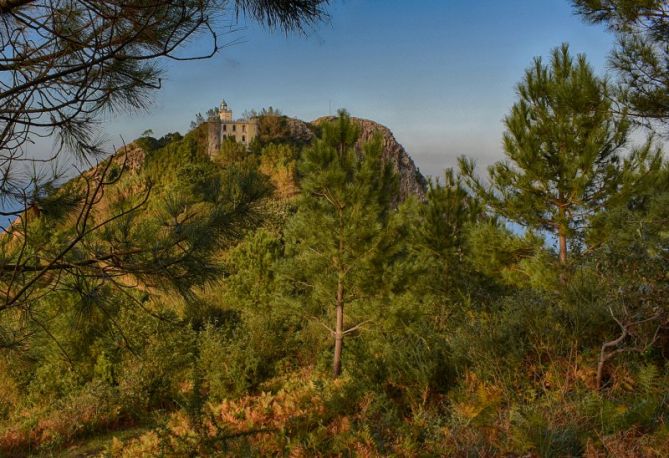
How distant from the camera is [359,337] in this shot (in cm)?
1002

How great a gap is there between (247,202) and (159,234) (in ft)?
2.27

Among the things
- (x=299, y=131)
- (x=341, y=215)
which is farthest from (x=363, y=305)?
(x=299, y=131)

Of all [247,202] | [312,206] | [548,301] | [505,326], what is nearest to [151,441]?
[247,202]

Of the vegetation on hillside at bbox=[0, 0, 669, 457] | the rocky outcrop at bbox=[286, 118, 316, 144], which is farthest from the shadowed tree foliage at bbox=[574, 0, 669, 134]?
the rocky outcrop at bbox=[286, 118, 316, 144]

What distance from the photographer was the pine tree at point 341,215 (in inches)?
352

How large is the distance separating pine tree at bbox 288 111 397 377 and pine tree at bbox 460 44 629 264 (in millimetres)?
2682

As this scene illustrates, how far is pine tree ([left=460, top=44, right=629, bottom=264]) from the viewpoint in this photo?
9.35 metres

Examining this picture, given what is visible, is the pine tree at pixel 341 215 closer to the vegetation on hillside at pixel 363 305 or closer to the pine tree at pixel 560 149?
the vegetation on hillside at pixel 363 305

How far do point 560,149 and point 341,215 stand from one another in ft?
14.6

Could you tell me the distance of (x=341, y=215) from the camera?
9039 millimetres

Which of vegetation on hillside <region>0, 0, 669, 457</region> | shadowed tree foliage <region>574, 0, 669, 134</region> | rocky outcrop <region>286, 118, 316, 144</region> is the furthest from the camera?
rocky outcrop <region>286, 118, 316, 144</region>

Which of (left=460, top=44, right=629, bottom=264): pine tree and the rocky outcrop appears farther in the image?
the rocky outcrop

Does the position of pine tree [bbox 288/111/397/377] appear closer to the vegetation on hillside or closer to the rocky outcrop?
the vegetation on hillside

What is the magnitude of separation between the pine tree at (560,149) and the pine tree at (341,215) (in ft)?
8.80
